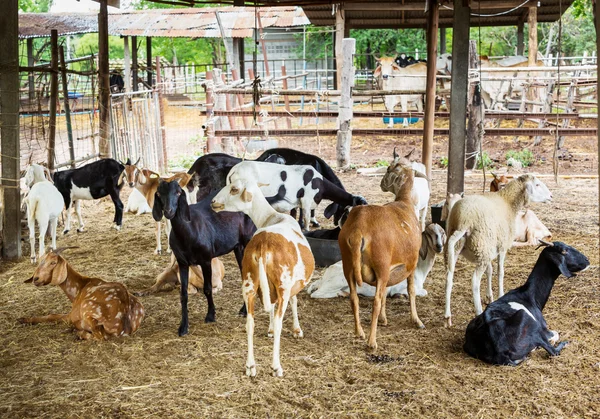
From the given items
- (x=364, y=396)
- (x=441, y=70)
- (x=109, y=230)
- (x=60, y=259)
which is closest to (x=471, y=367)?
(x=364, y=396)

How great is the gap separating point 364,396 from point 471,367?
3.33ft

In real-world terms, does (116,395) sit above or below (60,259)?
below

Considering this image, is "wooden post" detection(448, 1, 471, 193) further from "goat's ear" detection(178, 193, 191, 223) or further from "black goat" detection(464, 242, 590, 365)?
"goat's ear" detection(178, 193, 191, 223)

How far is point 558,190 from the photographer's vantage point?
12633 millimetres

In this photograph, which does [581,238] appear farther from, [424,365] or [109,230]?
[109,230]

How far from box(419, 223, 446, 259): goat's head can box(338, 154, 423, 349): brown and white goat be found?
438mm

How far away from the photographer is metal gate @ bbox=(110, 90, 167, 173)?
47.6ft

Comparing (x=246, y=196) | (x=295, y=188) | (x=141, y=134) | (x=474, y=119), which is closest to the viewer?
(x=246, y=196)

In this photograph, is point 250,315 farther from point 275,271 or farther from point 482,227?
point 482,227

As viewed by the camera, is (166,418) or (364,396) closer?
(166,418)

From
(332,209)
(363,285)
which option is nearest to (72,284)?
(363,285)

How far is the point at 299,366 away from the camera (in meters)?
5.39

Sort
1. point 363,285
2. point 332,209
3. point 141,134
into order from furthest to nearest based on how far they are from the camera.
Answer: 1. point 141,134
2. point 332,209
3. point 363,285

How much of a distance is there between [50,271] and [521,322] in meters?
4.21
